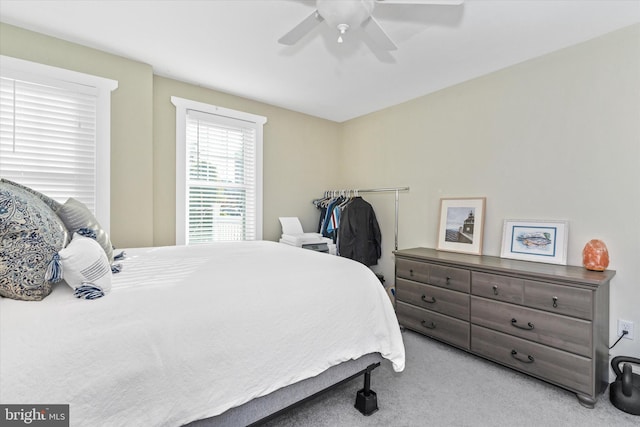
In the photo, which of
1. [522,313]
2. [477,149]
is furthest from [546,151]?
[522,313]

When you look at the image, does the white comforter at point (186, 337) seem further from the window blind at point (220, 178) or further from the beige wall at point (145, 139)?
the window blind at point (220, 178)

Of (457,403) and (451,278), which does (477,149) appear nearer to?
(451,278)

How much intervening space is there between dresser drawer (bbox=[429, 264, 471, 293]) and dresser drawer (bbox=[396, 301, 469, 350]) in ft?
0.91

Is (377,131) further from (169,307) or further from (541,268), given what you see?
(169,307)

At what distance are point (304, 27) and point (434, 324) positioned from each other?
101 inches

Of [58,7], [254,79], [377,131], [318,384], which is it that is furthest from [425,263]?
[58,7]

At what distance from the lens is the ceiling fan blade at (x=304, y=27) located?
165 centimetres

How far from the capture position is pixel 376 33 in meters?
1.75

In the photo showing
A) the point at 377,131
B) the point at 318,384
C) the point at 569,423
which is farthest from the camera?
the point at 377,131

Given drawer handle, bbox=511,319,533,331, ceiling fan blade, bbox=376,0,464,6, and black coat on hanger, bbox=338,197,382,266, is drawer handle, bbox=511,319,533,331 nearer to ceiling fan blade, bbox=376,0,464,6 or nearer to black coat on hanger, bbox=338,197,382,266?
black coat on hanger, bbox=338,197,382,266

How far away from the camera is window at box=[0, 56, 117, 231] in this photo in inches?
84.9

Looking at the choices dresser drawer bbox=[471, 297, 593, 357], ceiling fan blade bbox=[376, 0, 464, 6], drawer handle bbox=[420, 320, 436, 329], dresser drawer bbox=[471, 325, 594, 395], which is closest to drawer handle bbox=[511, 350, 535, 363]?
dresser drawer bbox=[471, 325, 594, 395]

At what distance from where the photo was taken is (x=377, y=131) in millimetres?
3873

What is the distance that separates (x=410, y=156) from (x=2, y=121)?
3670 mm
